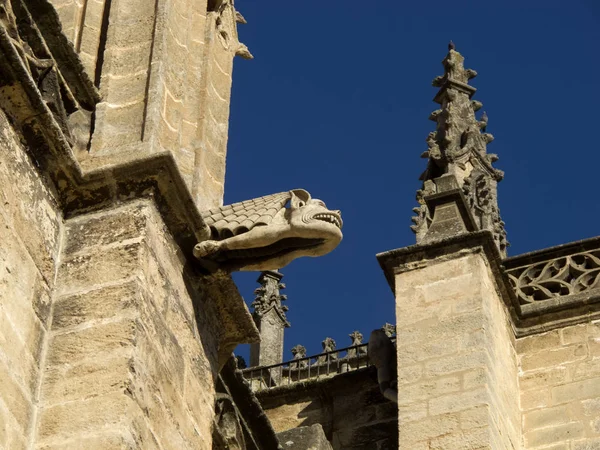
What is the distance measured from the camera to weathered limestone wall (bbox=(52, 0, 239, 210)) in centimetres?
802

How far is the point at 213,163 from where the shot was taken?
28.4ft

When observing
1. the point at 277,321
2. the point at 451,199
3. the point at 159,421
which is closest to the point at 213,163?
the point at 159,421

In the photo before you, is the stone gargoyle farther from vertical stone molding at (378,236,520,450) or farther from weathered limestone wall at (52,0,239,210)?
vertical stone molding at (378,236,520,450)

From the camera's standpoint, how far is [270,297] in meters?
17.7

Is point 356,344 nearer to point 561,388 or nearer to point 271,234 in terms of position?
point 561,388

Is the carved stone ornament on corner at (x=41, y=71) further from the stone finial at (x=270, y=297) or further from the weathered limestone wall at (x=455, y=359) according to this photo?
the stone finial at (x=270, y=297)

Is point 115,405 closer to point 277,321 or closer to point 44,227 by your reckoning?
point 44,227

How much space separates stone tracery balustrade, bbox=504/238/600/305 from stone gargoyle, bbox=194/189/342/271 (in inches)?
217

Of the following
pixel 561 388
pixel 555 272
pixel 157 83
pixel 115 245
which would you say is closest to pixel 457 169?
Answer: pixel 555 272

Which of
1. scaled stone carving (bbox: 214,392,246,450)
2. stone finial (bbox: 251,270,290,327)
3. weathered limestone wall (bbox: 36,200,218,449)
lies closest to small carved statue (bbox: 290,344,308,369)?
stone finial (bbox: 251,270,290,327)

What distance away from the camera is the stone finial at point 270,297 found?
17547 millimetres

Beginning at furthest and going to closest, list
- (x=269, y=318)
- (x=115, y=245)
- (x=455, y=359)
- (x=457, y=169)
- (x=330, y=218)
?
(x=269, y=318) < (x=457, y=169) < (x=455, y=359) < (x=330, y=218) < (x=115, y=245)

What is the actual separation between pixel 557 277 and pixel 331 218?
571cm

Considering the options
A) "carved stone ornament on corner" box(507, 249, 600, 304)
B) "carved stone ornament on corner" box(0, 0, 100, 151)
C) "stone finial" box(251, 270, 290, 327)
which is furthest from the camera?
"stone finial" box(251, 270, 290, 327)
